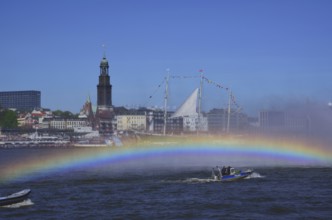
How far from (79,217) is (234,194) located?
15256 millimetres

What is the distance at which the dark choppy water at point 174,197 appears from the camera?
42406mm

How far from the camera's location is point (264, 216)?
40.6m

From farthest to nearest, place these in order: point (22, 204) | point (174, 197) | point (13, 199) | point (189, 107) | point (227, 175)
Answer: point (189, 107)
point (227, 175)
point (174, 197)
point (22, 204)
point (13, 199)

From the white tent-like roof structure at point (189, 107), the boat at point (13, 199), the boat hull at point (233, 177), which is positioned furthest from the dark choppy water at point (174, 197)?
the white tent-like roof structure at point (189, 107)

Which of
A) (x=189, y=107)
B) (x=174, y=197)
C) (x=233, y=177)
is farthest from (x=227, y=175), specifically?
(x=189, y=107)

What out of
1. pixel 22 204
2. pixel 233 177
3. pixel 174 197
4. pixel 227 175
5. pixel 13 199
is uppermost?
pixel 227 175

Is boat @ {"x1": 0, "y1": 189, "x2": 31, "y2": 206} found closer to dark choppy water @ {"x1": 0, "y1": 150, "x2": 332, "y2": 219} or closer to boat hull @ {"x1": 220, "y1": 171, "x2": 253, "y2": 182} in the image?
dark choppy water @ {"x1": 0, "y1": 150, "x2": 332, "y2": 219}

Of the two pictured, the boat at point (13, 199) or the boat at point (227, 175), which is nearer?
the boat at point (13, 199)

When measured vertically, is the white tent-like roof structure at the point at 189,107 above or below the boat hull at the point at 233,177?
above

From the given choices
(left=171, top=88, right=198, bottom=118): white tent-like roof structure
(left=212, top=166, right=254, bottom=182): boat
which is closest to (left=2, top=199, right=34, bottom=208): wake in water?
(left=212, top=166, right=254, bottom=182): boat

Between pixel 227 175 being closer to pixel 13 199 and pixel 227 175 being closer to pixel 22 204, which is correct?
pixel 22 204

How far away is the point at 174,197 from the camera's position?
49719 millimetres

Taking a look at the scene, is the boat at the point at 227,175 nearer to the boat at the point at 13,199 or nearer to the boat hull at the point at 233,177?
the boat hull at the point at 233,177

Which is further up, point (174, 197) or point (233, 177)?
point (233, 177)
